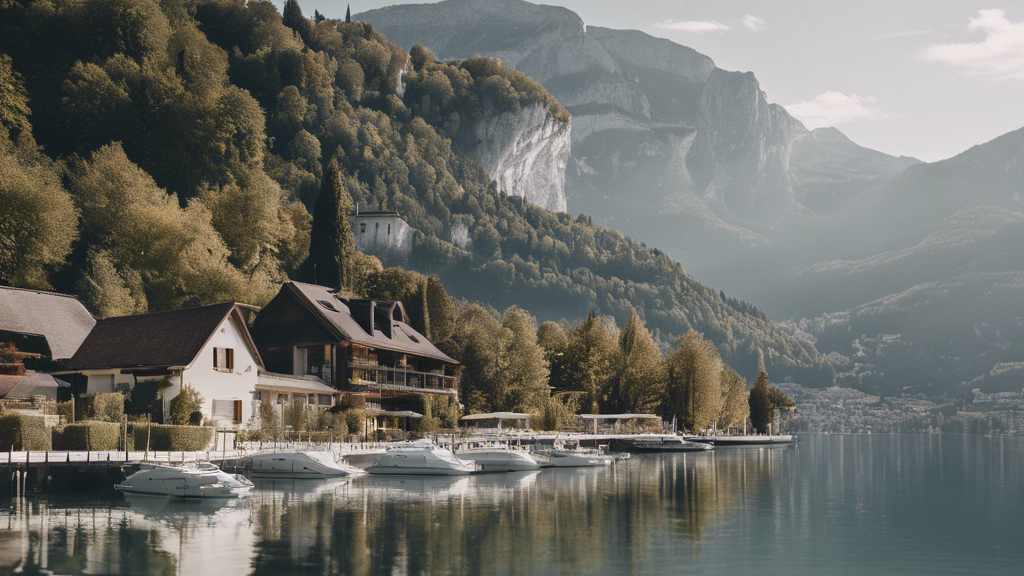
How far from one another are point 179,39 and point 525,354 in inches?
2703

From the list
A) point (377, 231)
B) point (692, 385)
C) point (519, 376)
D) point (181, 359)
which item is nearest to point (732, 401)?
point (692, 385)

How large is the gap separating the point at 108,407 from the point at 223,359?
30.9ft

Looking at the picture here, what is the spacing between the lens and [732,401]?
500 feet

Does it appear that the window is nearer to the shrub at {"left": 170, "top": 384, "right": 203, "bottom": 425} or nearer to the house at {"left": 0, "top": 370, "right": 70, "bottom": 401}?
the shrub at {"left": 170, "top": 384, "right": 203, "bottom": 425}

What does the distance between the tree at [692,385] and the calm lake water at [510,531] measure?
62.5 m

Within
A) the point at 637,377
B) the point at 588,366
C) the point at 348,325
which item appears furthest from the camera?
the point at 637,377

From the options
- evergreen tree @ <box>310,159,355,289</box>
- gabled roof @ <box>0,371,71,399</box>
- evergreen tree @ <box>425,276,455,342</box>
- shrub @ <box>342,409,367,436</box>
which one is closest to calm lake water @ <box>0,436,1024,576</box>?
shrub @ <box>342,409,367,436</box>

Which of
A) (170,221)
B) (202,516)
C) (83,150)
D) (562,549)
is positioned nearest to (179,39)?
(83,150)

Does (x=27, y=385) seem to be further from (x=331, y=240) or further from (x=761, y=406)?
(x=761, y=406)

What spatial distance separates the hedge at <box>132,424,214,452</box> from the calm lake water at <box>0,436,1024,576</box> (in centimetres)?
567

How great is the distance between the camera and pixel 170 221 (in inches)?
3327

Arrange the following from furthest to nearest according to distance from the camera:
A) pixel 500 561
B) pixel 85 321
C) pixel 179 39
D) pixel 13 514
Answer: pixel 179 39 → pixel 85 321 → pixel 13 514 → pixel 500 561

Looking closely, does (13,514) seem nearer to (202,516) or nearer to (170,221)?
(202,516)

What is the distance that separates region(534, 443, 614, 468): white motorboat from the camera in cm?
7756
